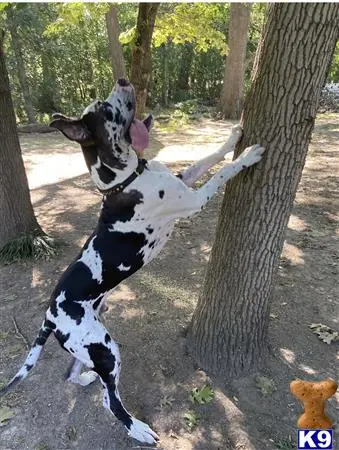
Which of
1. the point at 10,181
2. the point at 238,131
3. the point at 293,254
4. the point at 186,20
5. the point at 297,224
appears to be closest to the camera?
the point at 238,131

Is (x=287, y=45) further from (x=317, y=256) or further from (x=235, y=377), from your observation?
(x=317, y=256)

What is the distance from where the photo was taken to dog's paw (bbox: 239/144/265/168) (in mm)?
2736

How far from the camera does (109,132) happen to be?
2449mm

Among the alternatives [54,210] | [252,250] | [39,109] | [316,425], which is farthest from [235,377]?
[39,109]

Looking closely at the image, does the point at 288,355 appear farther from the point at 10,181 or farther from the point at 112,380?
the point at 10,181

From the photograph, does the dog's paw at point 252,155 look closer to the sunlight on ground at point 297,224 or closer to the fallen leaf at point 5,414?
the fallen leaf at point 5,414

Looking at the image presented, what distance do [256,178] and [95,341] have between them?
153 centimetres

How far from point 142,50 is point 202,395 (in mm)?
6393

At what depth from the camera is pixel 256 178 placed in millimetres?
2848

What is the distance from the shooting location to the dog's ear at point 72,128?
232 cm

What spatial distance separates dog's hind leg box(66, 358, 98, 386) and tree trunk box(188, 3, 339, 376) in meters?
0.91

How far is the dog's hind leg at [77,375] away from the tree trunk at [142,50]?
515 cm

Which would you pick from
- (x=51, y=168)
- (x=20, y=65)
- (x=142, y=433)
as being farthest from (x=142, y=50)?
(x=20, y=65)

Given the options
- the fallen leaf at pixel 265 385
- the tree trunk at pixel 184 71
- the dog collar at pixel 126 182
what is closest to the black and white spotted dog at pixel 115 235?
the dog collar at pixel 126 182
